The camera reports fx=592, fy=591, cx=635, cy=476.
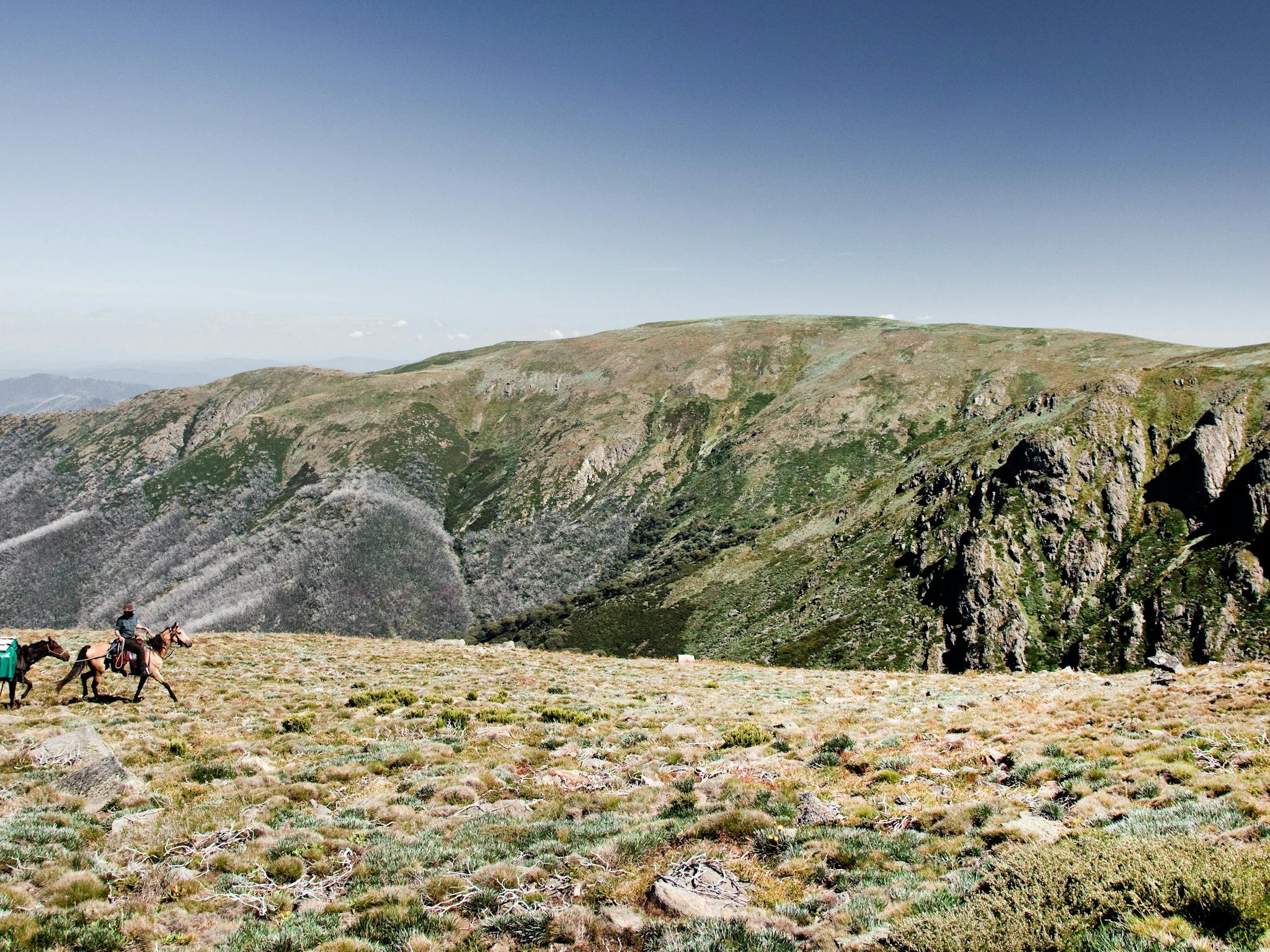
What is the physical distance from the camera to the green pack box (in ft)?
79.0

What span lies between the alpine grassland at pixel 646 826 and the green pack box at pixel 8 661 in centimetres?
171

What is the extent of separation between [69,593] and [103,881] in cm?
25285

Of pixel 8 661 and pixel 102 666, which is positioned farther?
pixel 102 666

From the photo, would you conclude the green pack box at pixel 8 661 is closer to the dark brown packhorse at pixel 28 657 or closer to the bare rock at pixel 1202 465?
the dark brown packhorse at pixel 28 657

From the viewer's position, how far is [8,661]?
2431cm

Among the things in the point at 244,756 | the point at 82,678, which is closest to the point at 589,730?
the point at 244,756

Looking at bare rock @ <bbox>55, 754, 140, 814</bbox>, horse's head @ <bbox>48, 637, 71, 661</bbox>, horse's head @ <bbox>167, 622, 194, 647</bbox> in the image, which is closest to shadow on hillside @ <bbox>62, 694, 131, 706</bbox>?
horse's head @ <bbox>48, 637, 71, 661</bbox>

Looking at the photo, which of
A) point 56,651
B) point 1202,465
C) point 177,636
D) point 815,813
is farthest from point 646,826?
point 1202,465

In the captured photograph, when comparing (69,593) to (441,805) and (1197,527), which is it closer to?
(441,805)

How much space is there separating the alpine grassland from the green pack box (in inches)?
67.4

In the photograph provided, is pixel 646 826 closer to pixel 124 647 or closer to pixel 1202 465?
pixel 124 647

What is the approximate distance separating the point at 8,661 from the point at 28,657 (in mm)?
620

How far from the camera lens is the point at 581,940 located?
363 inches

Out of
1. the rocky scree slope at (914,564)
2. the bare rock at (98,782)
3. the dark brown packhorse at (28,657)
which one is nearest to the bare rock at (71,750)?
the bare rock at (98,782)
